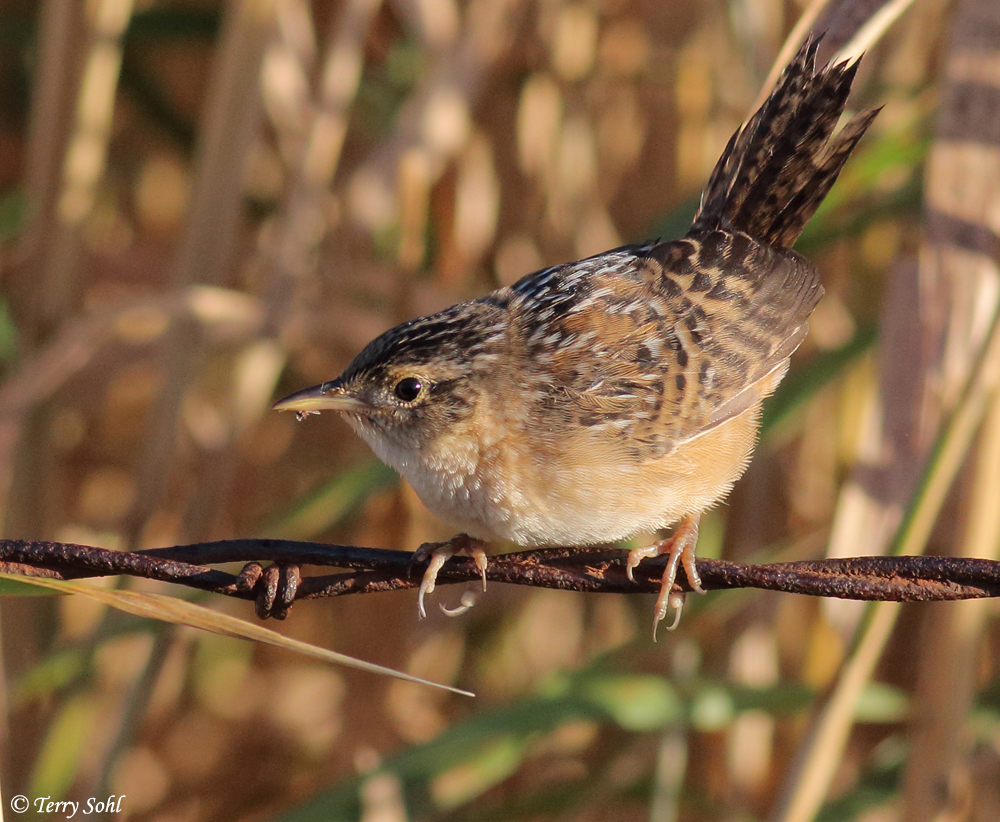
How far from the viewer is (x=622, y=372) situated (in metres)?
2.13

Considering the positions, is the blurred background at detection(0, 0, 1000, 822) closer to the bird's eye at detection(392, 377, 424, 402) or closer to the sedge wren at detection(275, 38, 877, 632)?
the sedge wren at detection(275, 38, 877, 632)

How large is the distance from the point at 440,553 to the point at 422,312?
5.15 ft

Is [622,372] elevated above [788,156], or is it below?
below

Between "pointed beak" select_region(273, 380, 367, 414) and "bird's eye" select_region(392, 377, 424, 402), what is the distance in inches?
2.8

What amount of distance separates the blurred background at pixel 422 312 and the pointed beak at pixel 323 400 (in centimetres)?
63

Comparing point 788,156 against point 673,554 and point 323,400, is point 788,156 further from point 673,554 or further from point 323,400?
point 323,400

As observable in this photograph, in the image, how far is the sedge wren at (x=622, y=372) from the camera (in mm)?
2023

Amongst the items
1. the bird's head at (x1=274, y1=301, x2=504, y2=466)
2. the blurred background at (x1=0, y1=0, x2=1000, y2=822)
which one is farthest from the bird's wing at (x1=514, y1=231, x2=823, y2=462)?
the blurred background at (x1=0, y1=0, x2=1000, y2=822)

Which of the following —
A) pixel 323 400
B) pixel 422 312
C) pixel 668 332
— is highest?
pixel 422 312

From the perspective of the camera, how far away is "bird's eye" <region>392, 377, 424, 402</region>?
2119mm
